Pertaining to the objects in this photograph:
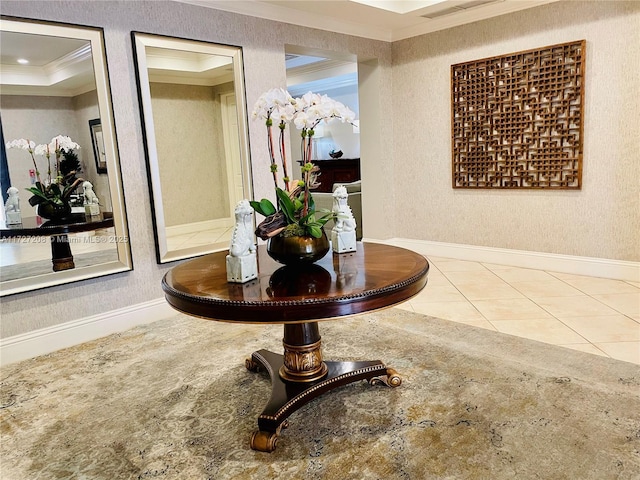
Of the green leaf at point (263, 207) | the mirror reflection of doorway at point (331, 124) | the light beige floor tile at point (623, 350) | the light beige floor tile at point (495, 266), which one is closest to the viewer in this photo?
the green leaf at point (263, 207)

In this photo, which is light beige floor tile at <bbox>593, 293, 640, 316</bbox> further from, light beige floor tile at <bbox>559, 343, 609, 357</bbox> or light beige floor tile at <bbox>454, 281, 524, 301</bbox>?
light beige floor tile at <bbox>559, 343, 609, 357</bbox>

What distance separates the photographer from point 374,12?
4.21 meters

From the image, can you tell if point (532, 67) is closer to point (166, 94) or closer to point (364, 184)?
point (364, 184)

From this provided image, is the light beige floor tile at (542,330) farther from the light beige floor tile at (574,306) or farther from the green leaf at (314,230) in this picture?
the green leaf at (314,230)

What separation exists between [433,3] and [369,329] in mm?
2993

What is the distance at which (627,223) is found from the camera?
12.4 ft

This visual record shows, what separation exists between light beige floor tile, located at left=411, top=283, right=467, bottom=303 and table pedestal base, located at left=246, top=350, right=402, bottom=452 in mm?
1453

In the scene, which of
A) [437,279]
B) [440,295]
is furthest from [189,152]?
[437,279]

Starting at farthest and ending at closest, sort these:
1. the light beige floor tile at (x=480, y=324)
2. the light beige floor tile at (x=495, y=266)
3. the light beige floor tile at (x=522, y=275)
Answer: the light beige floor tile at (x=495, y=266), the light beige floor tile at (x=522, y=275), the light beige floor tile at (x=480, y=324)

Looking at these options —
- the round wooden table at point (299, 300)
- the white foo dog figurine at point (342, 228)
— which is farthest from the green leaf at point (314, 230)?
the white foo dog figurine at point (342, 228)

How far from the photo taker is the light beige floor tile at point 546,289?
11.8 feet

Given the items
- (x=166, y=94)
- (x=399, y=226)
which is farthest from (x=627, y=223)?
Answer: (x=166, y=94)

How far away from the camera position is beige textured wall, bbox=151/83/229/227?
11.0 ft

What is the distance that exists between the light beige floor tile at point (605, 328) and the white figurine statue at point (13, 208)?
352 centimetres
